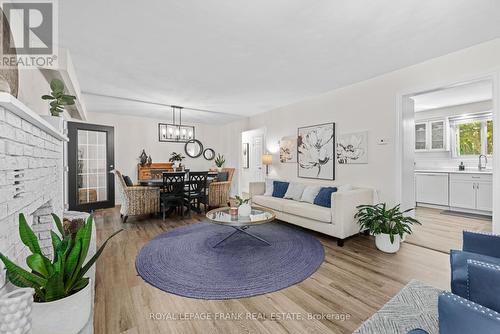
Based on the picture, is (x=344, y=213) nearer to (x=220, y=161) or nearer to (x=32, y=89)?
(x=32, y=89)

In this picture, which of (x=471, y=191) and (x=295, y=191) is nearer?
(x=295, y=191)

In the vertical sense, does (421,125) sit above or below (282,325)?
above

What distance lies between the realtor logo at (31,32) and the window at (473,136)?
24.1 ft

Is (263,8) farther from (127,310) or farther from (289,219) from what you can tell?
(289,219)

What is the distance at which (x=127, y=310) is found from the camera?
1.72m

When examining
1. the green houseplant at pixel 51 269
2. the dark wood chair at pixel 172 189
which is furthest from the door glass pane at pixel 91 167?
the green houseplant at pixel 51 269

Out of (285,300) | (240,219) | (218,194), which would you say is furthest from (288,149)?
(285,300)

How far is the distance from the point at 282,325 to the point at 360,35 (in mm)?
2761

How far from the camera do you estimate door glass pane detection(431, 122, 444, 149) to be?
5.37 m

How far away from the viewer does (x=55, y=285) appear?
0.98 metres

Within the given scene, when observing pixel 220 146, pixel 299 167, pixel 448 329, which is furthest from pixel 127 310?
pixel 220 146

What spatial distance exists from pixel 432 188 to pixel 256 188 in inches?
163

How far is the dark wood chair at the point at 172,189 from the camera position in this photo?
4.25 meters

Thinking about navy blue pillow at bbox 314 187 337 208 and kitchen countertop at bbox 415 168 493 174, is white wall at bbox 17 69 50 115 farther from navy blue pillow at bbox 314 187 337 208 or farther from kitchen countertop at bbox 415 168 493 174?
kitchen countertop at bbox 415 168 493 174
